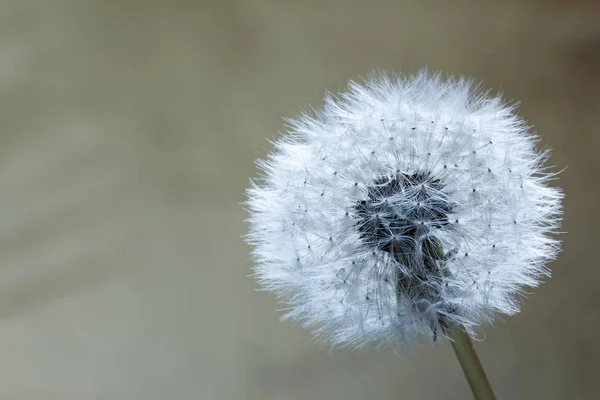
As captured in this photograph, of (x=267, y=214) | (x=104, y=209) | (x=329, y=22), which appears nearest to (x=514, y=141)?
(x=267, y=214)

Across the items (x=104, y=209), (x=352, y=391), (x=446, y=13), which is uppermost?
(x=446, y=13)

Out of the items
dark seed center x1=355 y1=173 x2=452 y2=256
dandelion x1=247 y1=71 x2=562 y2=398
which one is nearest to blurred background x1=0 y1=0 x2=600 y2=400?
dandelion x1=247 y1=71 x2=562 y2=398

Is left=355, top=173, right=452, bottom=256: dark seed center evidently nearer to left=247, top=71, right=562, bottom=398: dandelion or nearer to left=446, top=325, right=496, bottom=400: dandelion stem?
left=247, top=71, right=562, bottom=398: dandelion

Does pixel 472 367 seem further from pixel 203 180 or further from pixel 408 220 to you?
pixel 203 180

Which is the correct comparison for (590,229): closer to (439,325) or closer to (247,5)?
(439,325)

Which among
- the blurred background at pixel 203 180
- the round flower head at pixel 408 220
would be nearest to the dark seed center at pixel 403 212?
the round flower head at pixel 408 220

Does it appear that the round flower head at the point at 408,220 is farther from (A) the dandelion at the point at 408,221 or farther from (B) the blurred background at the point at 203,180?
(B) the blurred background at the point at 203,180

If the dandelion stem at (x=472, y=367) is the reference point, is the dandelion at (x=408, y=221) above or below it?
above

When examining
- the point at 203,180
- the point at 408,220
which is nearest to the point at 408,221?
the point at 408,220
